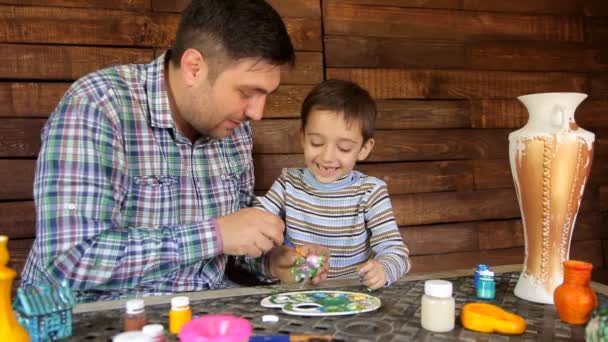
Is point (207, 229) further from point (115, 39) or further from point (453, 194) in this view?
point (453, 194)

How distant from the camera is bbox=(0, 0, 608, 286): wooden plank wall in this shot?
2.11 meters

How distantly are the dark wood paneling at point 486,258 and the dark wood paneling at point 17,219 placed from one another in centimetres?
170

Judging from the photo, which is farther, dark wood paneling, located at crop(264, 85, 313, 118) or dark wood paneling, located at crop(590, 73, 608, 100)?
dark wood paneling, located at crop(590, 73, 608, 100)

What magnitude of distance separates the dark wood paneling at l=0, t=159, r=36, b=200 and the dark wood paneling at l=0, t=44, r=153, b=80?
13.2 inches

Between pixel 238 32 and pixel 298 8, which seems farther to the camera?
pixel 298 8

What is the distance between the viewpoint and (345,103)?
185 centimetres

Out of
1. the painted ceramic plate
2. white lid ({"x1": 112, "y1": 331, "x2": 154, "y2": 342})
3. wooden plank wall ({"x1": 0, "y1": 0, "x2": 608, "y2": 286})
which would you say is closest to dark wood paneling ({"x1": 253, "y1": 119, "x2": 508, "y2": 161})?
wooden plank wall ({"x1": 0, "y1": 0, "x2": 608, "y2": 286})

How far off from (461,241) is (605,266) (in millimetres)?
888

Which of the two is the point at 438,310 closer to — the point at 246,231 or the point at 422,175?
the point at 246,231

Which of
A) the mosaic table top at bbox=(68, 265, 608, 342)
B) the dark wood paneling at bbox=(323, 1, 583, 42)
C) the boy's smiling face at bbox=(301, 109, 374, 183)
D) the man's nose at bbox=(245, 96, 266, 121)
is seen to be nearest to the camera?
the mosaic table top at bbox=(68, 265, 608, 342)

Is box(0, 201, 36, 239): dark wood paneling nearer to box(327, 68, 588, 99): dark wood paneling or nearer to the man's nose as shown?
the man's nose

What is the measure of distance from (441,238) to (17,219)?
1.89m

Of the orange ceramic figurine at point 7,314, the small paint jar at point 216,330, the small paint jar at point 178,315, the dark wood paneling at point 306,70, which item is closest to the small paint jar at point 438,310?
the small paint jar at point 216,330

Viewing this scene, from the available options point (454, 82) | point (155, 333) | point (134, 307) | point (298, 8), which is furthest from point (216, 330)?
point (454, 82)
